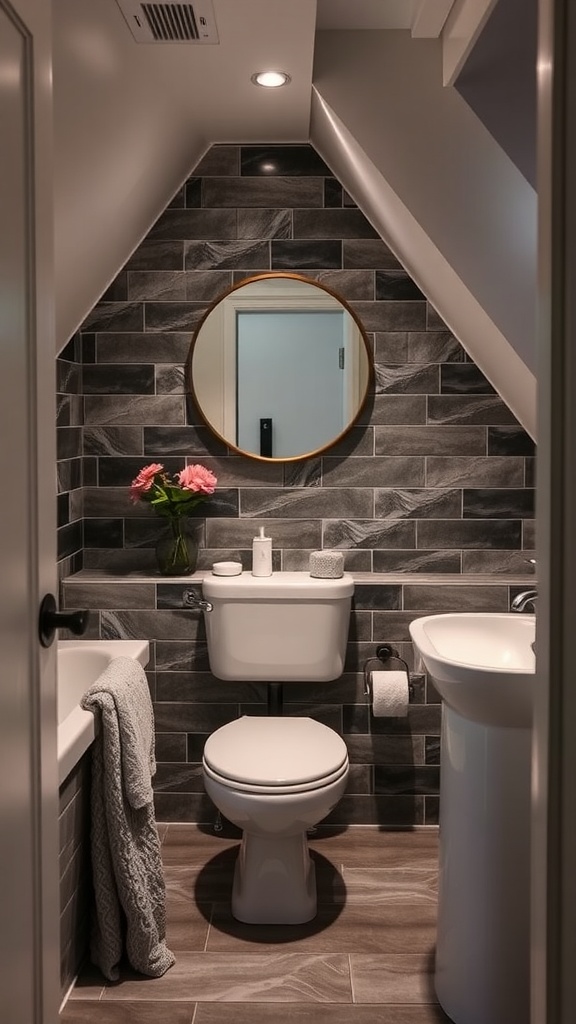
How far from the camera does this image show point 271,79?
2.76 meters

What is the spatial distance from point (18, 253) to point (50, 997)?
1.07 metres

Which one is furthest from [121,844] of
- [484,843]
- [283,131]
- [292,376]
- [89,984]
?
[283,131]

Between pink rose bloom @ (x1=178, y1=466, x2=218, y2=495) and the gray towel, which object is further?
pink rose bloom @ (x1=178, y1=466, x2=218, y2=495)

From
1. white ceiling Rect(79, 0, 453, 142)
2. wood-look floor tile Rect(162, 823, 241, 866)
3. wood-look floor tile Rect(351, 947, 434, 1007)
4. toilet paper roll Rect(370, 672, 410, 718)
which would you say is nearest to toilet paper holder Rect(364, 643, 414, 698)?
toilet paper roll Rect(370, 672, 410, 718)

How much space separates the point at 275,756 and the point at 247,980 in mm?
556

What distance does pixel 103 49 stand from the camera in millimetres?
2213

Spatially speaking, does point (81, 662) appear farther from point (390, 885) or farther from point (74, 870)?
point (390, 885)

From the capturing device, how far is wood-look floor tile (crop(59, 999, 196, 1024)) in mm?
2330

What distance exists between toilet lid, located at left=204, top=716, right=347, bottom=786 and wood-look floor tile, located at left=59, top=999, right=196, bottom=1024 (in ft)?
1.81

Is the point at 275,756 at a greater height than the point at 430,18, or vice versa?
the point at 430,18

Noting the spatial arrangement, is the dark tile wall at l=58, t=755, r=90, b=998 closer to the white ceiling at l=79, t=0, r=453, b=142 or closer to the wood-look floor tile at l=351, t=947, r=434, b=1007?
the wood-look floor tile at l=351, t=947, r=434, b=1007

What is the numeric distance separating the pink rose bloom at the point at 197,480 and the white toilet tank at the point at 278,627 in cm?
31

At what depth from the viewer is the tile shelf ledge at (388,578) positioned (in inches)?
130

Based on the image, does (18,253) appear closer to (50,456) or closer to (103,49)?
(50,456)
